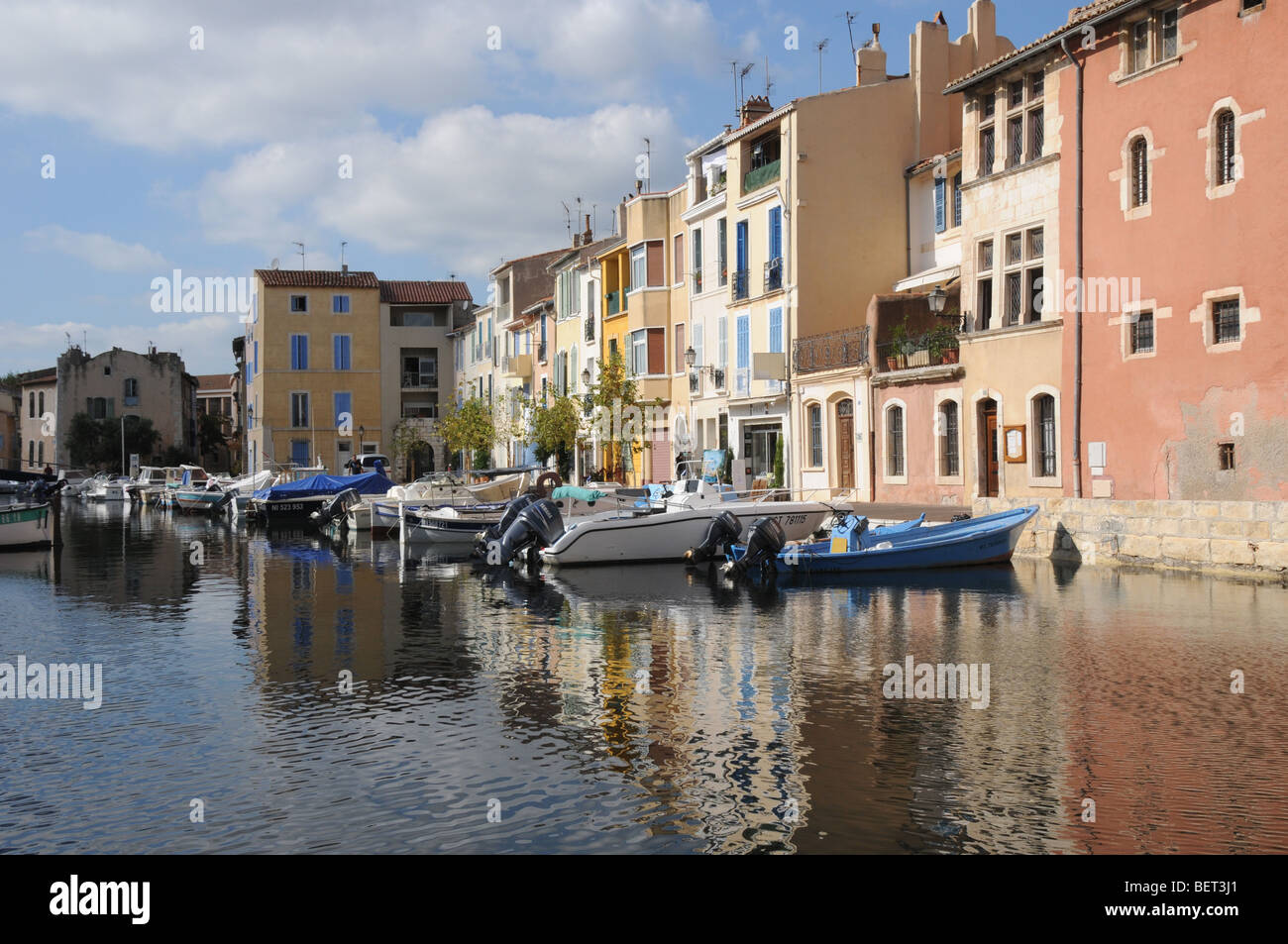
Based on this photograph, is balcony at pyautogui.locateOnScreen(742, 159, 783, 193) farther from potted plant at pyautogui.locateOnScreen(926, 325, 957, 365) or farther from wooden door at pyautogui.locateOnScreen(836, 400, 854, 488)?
potted plant at pyautogui.locateOnScreen(926, 325, 957, 365)

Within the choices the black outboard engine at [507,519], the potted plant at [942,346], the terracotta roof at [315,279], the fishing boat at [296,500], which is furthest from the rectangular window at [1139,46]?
the terracotta roof at [315,279]

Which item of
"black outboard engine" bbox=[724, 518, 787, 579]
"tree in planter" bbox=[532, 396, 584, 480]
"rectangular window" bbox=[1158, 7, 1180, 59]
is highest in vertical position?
"rectangular window" bbox=[1158, 7, 1180, 59]

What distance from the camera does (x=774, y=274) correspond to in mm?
41156

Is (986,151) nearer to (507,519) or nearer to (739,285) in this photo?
(739,285)

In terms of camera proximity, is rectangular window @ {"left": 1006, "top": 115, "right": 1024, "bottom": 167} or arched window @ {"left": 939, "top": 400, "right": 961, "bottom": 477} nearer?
rectangular window @ {"left": 1006, "top": 115, "right": 1024, "bottom": 167}

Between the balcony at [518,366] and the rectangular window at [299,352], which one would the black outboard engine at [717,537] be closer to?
the balcony at [518,366]

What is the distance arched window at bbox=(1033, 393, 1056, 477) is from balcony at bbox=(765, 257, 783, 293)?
12.6 meters

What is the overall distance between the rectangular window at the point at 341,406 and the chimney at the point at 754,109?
147 feet

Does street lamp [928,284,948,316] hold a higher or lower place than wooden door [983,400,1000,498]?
higher

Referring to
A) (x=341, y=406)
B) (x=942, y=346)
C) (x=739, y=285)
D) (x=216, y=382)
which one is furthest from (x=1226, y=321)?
(x=216, y=382)

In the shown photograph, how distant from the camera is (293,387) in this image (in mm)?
82562

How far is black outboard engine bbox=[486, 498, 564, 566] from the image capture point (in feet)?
94.1

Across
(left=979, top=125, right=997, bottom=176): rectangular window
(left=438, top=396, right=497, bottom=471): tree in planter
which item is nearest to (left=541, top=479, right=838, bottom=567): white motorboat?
(left=979, top=125, right=997, bottom=176): rectangular window

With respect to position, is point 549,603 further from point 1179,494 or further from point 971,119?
point 971,119
